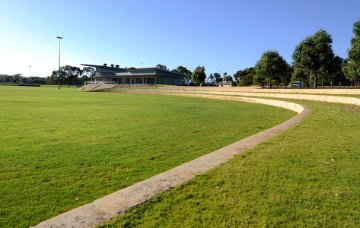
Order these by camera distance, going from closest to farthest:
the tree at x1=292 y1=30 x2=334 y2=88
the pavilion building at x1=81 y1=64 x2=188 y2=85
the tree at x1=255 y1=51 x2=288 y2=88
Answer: the tree at x1=292 y1=30 x2=334 y2=88 → the tree at x1=255 y1=51 x2=288 y2=88 → the pavilion building at x1=81 y1=64 x2=188 y2=85

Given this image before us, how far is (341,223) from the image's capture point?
12.4 ft

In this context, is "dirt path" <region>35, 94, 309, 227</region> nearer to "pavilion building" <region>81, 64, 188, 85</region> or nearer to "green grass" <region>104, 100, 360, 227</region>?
"green grass" <region>104, 100, 360, 227</region>

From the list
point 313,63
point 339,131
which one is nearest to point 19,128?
point 339,131

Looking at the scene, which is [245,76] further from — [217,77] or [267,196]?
[267,196]

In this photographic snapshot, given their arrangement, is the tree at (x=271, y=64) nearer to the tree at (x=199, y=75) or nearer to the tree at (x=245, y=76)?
the tree at (x=245, y=76)

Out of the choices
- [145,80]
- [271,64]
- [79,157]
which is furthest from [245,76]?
[79,157]

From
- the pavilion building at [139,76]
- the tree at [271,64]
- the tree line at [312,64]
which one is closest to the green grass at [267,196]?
the tree line at [312,64]

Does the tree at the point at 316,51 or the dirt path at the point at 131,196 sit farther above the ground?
the tree at the point at 316,51

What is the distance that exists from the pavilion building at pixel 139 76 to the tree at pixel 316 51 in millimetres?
51741

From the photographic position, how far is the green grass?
3873 millimetres

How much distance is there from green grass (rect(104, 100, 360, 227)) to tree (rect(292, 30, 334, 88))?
4314cm

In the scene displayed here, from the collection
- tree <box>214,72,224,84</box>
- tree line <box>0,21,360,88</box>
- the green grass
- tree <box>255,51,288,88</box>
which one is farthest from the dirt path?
tree <box>214,72,224,84</box>

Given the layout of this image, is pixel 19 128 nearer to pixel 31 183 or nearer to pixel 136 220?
pixel 31 183

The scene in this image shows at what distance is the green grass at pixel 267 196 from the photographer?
3.87m
